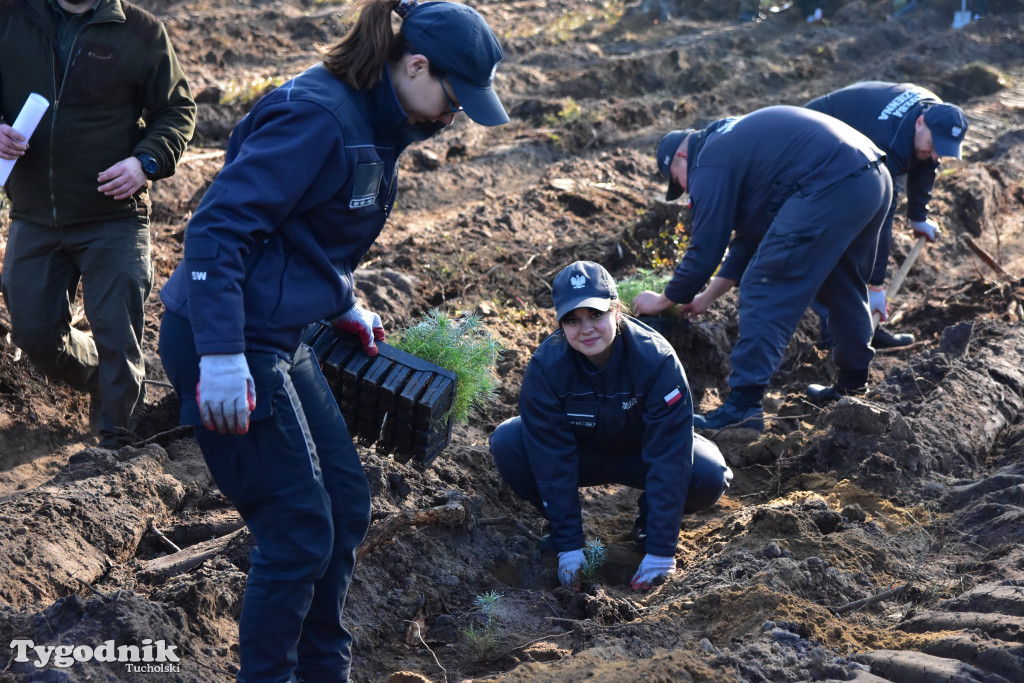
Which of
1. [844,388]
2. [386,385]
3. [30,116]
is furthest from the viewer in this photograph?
[844,388]

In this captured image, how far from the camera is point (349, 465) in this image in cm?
275

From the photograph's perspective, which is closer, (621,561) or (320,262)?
(320,262)

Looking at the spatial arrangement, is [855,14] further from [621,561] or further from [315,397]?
[315,397]

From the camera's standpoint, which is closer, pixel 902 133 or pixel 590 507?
pixel 590 507

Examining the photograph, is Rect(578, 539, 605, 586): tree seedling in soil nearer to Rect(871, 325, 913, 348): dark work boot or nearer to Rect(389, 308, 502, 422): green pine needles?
Rect(389, 308, 502, 422): green pine needles

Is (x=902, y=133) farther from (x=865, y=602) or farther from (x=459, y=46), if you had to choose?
(x=459, y=46)

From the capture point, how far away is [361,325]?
3.33m

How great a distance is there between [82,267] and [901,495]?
12.7 feet

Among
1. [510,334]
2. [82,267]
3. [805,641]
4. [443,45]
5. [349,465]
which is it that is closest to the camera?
[443,45]

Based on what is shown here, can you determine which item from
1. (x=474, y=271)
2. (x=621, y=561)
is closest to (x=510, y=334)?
(x=474, y=271)

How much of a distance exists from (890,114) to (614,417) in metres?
3.53

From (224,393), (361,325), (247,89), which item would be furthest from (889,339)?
(247,89)

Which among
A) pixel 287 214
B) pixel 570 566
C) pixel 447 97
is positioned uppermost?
pixel 447 97

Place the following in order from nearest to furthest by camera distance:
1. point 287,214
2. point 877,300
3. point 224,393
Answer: point 224,393, point 287,214, point 877,300
